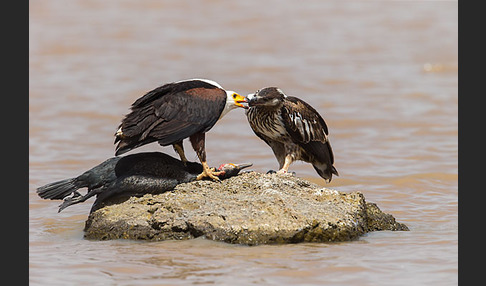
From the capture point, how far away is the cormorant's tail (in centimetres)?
778

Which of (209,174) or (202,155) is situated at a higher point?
(202,155)

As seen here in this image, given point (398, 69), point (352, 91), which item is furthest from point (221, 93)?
point (398, 69)

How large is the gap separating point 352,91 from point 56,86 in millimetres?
6132

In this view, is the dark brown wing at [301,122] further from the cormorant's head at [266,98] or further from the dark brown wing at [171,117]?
the dark brown wing at [171,117]

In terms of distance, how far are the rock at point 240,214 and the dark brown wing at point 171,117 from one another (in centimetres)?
54

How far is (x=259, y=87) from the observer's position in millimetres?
15992

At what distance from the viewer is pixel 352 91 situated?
1599cm

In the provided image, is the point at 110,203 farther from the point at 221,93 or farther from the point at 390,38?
the point at 390,38

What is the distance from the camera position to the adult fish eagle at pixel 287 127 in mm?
8219

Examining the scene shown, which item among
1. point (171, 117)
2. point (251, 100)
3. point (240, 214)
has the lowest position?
point (240, 214)

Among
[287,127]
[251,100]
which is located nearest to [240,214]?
[251,100]

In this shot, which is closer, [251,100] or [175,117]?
[175,117]

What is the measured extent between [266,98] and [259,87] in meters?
7.88

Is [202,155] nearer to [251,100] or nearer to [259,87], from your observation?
[251,100]
